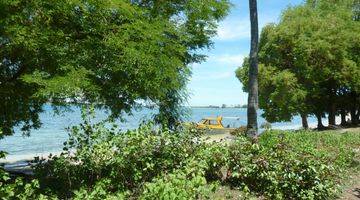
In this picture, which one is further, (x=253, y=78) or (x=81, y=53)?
(x=253, y=78)

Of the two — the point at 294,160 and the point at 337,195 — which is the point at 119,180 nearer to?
the point at 294,160

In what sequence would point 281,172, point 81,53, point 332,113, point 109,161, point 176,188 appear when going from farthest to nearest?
point 332,113
point 281,172
point 109,161
point 81,53
point 176,188

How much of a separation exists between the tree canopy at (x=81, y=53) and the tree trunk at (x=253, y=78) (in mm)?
A: 5579

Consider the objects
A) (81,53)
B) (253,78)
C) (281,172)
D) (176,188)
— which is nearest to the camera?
(176,188)

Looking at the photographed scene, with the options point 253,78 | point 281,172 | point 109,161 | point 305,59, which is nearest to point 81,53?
point 109,161

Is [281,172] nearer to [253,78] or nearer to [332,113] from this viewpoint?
[253,78]

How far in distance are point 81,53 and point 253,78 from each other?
Result: 27.8 ft

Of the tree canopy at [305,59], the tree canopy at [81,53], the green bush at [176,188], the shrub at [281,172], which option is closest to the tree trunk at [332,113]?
the tree canopy at [305,59]

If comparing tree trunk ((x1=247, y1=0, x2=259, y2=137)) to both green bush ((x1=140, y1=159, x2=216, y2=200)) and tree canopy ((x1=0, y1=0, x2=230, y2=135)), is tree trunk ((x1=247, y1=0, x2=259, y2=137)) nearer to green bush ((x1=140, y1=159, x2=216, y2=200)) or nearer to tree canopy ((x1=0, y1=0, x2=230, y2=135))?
tree canopy ((x1=0, y1=0, x2=230, y2=135))

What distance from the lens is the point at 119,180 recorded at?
9.54 meters

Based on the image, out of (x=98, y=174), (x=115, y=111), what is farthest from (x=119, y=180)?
(x=115, y=111)

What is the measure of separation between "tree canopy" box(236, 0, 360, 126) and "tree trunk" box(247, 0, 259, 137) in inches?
827

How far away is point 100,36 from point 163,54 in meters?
1.32

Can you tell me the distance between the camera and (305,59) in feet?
123
